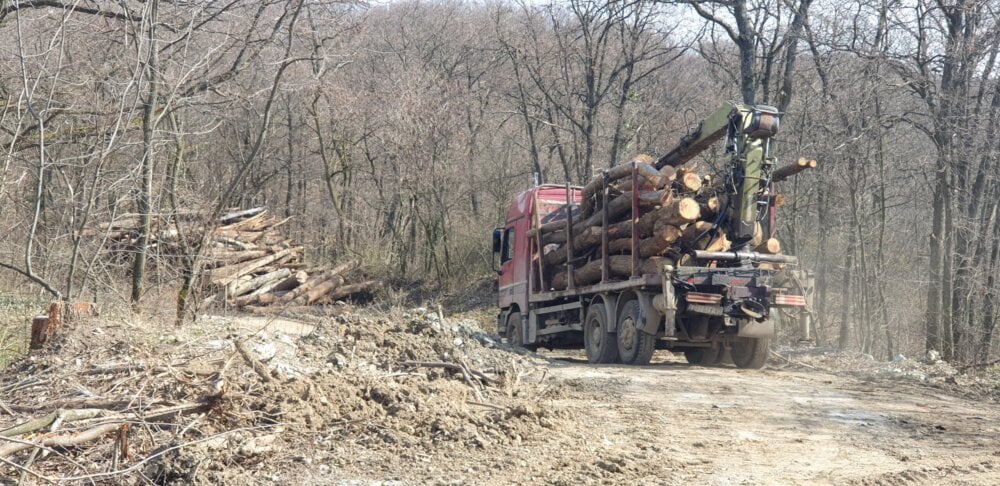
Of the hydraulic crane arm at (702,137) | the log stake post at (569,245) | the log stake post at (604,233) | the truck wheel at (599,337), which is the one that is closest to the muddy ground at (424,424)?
the truck wheel at (599,337)

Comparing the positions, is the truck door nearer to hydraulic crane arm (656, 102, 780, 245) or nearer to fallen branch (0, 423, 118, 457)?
hydraulic crane arm (656, 102, 780, 245)

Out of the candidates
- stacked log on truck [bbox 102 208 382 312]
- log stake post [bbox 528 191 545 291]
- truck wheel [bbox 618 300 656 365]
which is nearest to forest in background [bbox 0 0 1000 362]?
stacked log on truck [bbox 102 208 382 312]

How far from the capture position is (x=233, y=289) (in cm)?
2188

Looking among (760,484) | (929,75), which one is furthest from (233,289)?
(760,484)

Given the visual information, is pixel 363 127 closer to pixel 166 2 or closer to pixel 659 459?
pixel 166 2

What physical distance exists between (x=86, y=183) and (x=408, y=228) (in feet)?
77.0

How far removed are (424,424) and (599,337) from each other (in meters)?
7.68

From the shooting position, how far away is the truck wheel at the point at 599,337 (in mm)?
14289

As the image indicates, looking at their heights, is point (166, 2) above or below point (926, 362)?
above

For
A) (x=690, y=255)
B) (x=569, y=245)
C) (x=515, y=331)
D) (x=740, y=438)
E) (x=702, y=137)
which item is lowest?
(x=740, y=438)

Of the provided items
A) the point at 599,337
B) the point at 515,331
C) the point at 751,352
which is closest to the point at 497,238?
the point at 515,331

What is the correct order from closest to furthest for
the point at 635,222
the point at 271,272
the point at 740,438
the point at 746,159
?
the point at 740,438
the point at 746,159
the point at 635,222
the point at 271,272

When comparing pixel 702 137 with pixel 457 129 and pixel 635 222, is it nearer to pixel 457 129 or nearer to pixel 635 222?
pixel 635 222

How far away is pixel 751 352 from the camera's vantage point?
45.3 ft
